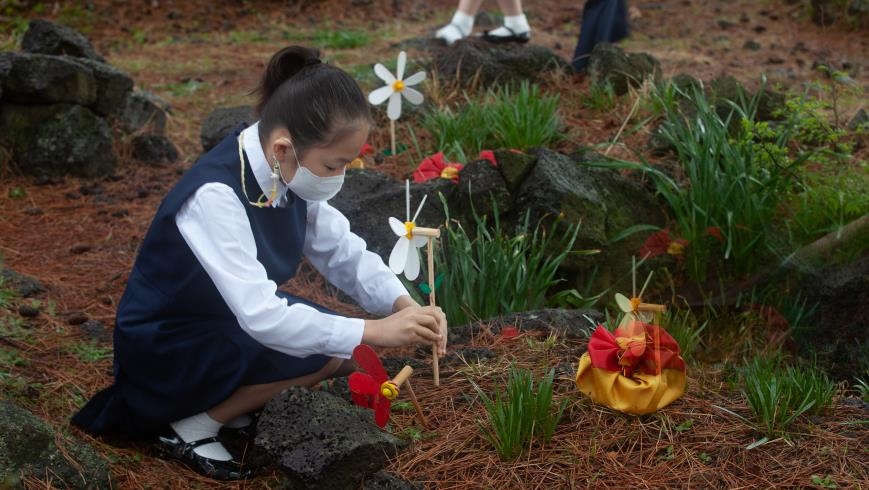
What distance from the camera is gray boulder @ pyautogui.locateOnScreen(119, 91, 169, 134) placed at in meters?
5.57

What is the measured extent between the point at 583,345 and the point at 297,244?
0.94 metres

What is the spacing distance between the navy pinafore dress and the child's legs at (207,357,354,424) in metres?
0.03

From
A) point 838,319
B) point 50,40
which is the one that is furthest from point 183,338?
point 50,40

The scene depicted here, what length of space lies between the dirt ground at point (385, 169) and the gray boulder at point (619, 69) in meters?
0.15

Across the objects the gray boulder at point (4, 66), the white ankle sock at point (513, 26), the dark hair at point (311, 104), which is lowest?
the white ankle sock at point (513, 26)

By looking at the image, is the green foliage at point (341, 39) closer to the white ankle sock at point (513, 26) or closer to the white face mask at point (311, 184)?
the white ankle sock at point (513, 26)

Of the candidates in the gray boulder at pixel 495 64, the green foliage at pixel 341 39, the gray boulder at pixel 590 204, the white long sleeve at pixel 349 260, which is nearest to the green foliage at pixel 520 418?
the white long sleeve at pixel 349 260

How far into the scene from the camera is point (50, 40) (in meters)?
5.51

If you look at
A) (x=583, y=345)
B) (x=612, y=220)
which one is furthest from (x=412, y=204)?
(x=583, y=345)

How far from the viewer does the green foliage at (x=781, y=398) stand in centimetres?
251

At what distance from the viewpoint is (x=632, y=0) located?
962 cm

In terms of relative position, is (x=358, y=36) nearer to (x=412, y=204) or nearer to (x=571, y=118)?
(x=571, y=118)

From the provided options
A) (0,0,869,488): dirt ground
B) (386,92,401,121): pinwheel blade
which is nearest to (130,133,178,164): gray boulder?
(0,0,869,488): dirt ground

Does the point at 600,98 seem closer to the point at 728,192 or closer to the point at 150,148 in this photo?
the point at 728,192
